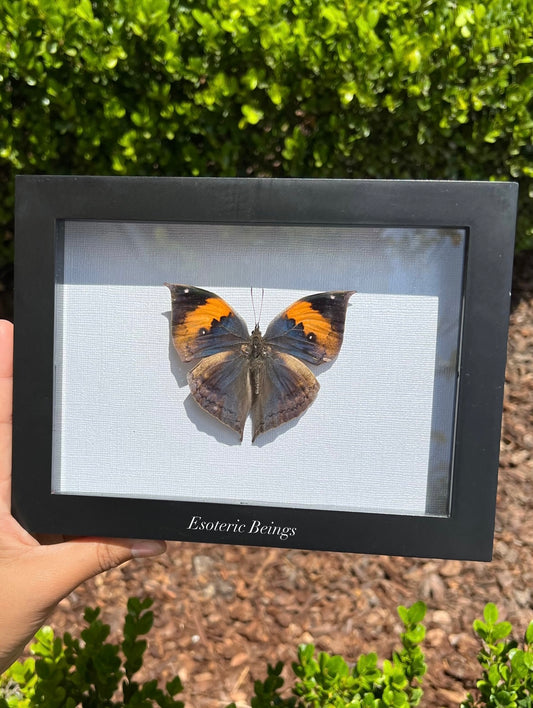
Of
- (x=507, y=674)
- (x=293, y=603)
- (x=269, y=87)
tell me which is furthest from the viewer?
(x=293, y=603)

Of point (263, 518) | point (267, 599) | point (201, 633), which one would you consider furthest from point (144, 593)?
point (263, 518)

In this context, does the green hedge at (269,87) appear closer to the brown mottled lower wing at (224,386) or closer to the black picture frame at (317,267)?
the black picture frame at (317,267)

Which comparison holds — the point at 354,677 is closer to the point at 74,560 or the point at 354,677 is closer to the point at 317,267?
the point at 74,560

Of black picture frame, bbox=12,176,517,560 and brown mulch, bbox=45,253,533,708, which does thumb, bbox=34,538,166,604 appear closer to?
black picture frame, bbox=12,176,517,560

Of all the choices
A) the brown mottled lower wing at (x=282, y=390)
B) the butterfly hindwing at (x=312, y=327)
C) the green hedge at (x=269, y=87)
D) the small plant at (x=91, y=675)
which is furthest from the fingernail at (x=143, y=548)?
the green hedge at (x=269, y=87)

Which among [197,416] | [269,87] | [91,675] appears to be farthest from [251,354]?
[269,87]

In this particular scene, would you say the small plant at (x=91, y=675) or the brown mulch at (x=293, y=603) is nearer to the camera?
the small plant at (x=91, y=675)

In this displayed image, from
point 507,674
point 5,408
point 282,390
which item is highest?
point 282,390
